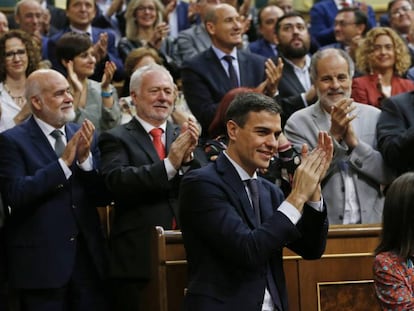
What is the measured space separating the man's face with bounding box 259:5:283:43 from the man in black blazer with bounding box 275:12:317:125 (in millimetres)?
837

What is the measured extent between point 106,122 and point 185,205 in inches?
101

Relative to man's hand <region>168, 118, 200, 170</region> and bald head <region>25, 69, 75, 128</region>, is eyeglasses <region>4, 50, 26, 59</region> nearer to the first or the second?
bald head <region>25, 69, 75, 128</region>

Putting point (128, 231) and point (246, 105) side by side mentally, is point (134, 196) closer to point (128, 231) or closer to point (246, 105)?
point (128, 231)

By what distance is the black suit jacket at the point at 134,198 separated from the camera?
525 cm

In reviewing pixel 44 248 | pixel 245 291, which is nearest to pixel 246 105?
pixel 245 291

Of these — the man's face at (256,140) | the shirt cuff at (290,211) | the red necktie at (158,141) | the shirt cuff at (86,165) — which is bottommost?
the shirt cuff at (290,211)

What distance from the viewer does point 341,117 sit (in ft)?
18.4

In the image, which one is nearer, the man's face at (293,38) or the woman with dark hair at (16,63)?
the woman with dark hair at (16,63)

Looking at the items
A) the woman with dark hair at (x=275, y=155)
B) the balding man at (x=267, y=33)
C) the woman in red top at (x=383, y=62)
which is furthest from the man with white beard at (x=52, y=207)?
the balding man at (x=267, y=33)

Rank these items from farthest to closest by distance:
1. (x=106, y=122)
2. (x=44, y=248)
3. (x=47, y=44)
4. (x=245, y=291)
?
(x=47, y=44)
(x=106, y=122)
(x=44, y=248)
(x=245, y=291)

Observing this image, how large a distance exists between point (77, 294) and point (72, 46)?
8.22 ft

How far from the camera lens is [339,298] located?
491cm

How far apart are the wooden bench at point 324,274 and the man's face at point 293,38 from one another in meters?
3.16

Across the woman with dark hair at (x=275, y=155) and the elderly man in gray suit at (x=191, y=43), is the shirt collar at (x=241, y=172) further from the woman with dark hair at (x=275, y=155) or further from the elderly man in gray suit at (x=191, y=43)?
the elderly man in gray suit at (x=191, y=43)
